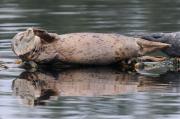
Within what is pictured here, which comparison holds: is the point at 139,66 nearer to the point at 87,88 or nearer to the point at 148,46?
the point at 148,46

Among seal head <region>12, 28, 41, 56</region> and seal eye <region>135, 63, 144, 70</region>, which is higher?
seal head <region>12, 28, 41, 56</region>

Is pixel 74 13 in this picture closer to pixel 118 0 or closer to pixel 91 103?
pixel 118 0

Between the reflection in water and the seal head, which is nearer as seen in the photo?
the reflection in water

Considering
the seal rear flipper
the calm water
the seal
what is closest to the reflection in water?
the calm water

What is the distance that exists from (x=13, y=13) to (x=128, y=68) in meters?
5.62

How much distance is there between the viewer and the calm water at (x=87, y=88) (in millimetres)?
8508

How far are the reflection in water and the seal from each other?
16cm

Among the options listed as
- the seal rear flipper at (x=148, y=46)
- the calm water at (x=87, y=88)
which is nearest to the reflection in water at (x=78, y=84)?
the calm water at (x=87, y=88)

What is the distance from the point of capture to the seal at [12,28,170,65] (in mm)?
10914

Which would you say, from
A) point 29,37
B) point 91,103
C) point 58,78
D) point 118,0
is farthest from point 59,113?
point 118,0

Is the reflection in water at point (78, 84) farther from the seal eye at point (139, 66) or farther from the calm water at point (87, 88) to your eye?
the seal eye at point (139, 66)

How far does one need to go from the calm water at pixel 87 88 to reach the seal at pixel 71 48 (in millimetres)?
156

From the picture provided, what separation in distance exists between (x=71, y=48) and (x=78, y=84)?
1.05 meters

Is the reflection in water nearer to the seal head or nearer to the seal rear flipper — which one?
the seal head
